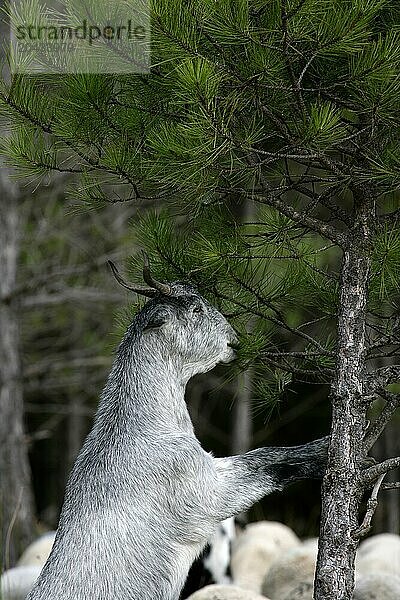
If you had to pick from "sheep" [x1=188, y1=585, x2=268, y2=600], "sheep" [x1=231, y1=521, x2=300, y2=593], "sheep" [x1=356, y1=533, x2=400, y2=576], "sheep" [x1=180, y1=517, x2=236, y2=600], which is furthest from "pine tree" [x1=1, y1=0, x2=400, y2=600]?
"sheep" [x1=231, y1=521, x2=300, y2=593]

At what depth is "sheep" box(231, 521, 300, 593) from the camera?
239 inches

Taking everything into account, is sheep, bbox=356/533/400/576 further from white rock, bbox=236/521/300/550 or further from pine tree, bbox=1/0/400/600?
pine tree, bbox=1/0/400/600

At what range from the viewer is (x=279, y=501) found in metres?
11.9

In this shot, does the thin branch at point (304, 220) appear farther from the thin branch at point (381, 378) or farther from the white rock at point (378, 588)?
the white rock at point (378, 588)

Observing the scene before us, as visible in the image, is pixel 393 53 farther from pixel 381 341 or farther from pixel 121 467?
pixel 121 467

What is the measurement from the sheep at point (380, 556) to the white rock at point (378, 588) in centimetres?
90

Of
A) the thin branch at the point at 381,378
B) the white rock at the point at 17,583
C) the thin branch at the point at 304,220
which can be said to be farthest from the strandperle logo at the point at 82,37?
the white rock at the point at 17,583

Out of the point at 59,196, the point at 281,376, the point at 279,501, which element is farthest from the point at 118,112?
the point at 279,501

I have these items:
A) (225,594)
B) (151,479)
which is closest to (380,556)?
(225,594)

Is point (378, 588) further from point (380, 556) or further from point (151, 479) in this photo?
point (380, 556)

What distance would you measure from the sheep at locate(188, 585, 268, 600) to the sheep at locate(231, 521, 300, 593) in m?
1.66

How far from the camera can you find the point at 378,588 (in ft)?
13.9

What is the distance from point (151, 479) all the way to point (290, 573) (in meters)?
1.65

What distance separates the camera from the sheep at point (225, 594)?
4.09m
